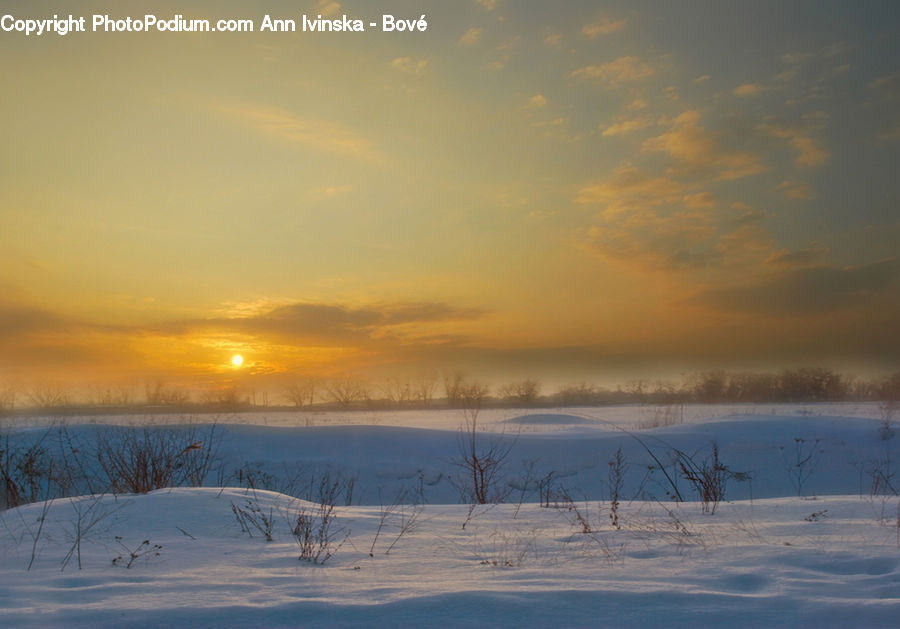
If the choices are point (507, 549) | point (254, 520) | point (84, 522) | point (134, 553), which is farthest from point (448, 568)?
point (84, 522)

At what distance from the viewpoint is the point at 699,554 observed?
424 centimetres

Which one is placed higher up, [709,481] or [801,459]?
[709,481]

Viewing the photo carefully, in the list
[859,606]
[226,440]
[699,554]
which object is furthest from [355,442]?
[859,606]

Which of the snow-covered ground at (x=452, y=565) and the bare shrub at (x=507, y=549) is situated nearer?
the snow-covered ground at (x=452, y=565)

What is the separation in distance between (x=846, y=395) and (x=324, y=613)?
6019 cm

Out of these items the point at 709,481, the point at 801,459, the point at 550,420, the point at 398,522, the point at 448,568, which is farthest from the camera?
the point at 550,420

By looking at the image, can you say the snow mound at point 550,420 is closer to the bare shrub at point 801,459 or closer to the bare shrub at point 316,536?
the bare shrub at point 801,459

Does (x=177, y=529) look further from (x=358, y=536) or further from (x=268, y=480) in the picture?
(x=268, y=480)

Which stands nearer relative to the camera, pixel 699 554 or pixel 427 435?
pixel 699 554

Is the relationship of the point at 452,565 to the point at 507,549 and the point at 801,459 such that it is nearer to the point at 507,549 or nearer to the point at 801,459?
the point at 507,549

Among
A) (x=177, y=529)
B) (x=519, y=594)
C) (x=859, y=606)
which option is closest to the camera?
(x=859, y=606)

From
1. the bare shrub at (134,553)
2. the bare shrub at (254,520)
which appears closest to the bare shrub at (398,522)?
the bare shrub at (254,520)

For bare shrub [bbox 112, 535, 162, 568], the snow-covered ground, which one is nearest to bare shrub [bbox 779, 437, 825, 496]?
the snow-covered ground

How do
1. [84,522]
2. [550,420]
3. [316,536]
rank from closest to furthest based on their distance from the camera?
→ [316,536], [84,522], [550,420]
